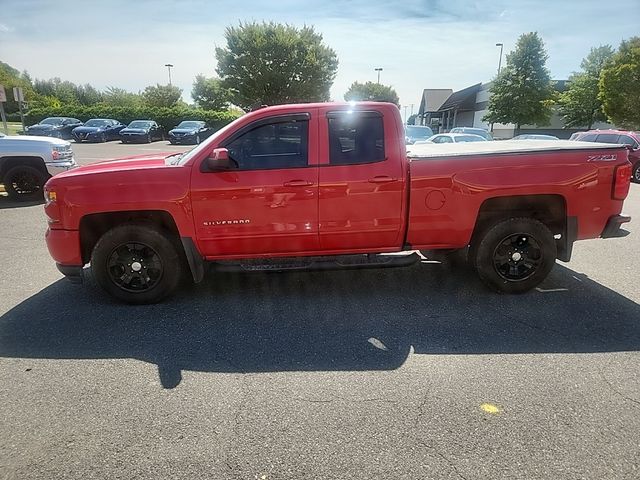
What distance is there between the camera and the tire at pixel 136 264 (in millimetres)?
4129

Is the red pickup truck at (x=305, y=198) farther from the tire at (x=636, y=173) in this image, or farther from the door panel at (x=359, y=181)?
the tire at (x=636, y=173)

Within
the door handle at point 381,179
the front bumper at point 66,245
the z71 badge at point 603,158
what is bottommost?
the front bumper at point 66,245

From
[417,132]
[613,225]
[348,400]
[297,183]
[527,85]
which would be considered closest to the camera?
[348,400]

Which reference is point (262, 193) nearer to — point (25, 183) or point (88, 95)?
point (25, 183)

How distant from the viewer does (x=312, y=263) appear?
4.28 m

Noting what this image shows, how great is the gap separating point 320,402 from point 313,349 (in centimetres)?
68

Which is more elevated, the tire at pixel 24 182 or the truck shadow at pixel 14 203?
the tire at pixel 24 182

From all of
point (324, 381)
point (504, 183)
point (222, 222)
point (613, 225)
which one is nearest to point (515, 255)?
point (504, 183)

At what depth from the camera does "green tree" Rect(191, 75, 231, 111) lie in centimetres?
6303

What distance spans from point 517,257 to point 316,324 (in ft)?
7.65

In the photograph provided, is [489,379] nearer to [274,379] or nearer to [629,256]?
[274,379]

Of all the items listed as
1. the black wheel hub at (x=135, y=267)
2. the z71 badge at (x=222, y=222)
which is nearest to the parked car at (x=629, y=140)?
the z71 badge at (x=222, y=222)

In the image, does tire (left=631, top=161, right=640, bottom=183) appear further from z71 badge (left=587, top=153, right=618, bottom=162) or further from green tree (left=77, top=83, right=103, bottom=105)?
green tree (left=77, top=83, right=103, bottom=105)

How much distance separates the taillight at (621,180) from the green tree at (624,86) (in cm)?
2606
